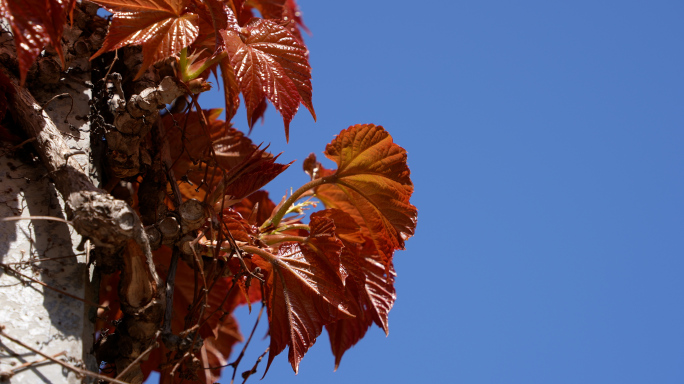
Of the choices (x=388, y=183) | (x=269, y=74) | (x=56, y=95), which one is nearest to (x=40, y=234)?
(x=56, y=95)

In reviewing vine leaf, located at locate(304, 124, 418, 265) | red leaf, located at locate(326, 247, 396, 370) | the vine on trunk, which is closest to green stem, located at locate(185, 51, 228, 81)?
the vine on trunk

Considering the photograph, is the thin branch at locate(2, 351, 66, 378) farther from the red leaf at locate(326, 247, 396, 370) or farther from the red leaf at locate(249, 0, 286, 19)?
the red leaf at locate(249, 0, 286, 19)

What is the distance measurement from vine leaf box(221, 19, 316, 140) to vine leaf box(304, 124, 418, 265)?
0.15m

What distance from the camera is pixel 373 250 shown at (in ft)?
3.36

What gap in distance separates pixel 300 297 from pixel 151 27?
1.41 ft

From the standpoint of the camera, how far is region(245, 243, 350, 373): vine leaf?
34.9 inches

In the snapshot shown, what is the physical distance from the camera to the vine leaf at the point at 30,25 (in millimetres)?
599

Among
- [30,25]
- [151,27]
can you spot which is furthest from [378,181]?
[30,25]

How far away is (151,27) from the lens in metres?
0.76

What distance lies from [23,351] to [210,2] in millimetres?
485

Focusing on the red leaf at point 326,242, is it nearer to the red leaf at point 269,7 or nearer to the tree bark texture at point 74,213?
the tree bark texture at point 74,213

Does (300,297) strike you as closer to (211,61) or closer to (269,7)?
(211,61)

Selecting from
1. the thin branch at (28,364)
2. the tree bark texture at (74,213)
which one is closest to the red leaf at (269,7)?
the tree bark texture at (74,213)

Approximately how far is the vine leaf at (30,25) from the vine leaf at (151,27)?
8 centimetres
